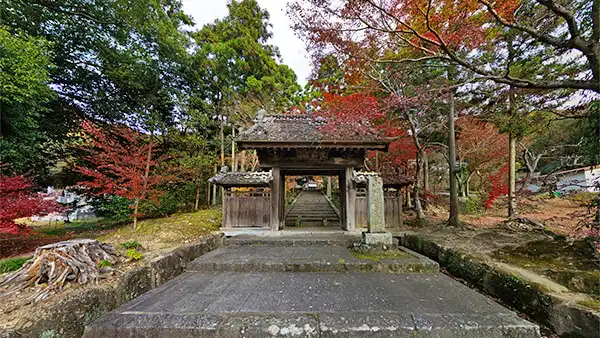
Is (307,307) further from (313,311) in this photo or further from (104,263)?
(104,263)

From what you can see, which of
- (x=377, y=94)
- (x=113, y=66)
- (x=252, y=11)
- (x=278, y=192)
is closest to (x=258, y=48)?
(x=252, y=11)

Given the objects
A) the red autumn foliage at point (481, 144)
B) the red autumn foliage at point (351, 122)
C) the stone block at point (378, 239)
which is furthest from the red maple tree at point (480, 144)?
the stone block at point (378, 239)

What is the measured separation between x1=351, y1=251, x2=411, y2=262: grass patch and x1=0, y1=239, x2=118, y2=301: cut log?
485 centimetres

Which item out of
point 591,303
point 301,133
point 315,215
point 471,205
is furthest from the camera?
point 471,205

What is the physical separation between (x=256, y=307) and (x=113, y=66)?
13.5 meters

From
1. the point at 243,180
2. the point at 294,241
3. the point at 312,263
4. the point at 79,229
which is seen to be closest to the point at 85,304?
the point at 312,263

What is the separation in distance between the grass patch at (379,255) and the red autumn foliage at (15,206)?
22.6 ft

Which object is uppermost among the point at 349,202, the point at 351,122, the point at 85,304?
the point at 351,122

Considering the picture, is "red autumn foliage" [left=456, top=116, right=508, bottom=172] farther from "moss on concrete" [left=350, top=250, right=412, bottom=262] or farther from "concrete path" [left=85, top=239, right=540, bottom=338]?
"concrete path" [left=85, top=239, right=540, bottom=338]

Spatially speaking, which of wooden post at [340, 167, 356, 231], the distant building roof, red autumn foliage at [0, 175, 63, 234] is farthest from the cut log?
wooden post at [340, 167, 356, 231]

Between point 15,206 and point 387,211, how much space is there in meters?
9.66

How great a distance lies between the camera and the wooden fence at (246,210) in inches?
297

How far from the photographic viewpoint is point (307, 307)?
289 cm

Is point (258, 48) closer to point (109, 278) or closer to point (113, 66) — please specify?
point (113, 66)
